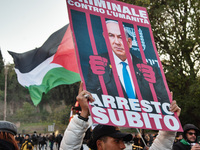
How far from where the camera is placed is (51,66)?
12.3 m

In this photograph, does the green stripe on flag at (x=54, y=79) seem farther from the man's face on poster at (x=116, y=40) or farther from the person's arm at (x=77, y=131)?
the person's arm at (x=77, y=131)

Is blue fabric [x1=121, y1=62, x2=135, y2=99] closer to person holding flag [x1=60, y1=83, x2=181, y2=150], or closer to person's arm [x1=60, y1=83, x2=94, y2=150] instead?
person holding flag [x1=60, y1=83, x2=181, y2=150]

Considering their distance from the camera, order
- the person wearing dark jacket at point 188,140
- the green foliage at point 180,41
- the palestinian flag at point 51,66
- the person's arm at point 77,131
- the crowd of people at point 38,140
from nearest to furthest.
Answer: the person's arm at point 77,131 → the person wearing dark jacket at point 188,140 → the palestinian flag at point 51,66 → the crowd of people at point 38,140 → the green foliage at point 180,41

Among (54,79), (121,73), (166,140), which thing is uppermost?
(54,79)

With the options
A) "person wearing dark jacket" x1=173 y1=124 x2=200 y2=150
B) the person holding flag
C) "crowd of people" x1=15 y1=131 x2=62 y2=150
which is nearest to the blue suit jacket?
the person holding flag

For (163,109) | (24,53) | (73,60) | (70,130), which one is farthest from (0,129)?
(24,53)

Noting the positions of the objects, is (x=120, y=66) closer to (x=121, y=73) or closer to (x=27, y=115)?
(x=121, y=73)

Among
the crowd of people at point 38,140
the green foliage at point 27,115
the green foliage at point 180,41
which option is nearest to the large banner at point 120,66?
the crowd of people at point 38,140

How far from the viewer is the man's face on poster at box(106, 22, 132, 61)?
3.55 metres

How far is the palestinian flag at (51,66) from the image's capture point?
1212 centimetres

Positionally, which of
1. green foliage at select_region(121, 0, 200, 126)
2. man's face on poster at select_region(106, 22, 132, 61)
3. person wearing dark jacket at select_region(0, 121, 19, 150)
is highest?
green foliage at select_region(121, 0, 200, 126)

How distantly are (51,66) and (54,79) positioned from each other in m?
0.53

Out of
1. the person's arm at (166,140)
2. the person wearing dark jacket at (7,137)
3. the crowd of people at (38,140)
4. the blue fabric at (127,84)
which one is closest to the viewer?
the person wearing dark jacket at (7,137)

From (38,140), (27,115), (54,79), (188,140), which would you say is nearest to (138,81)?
(188,140)
